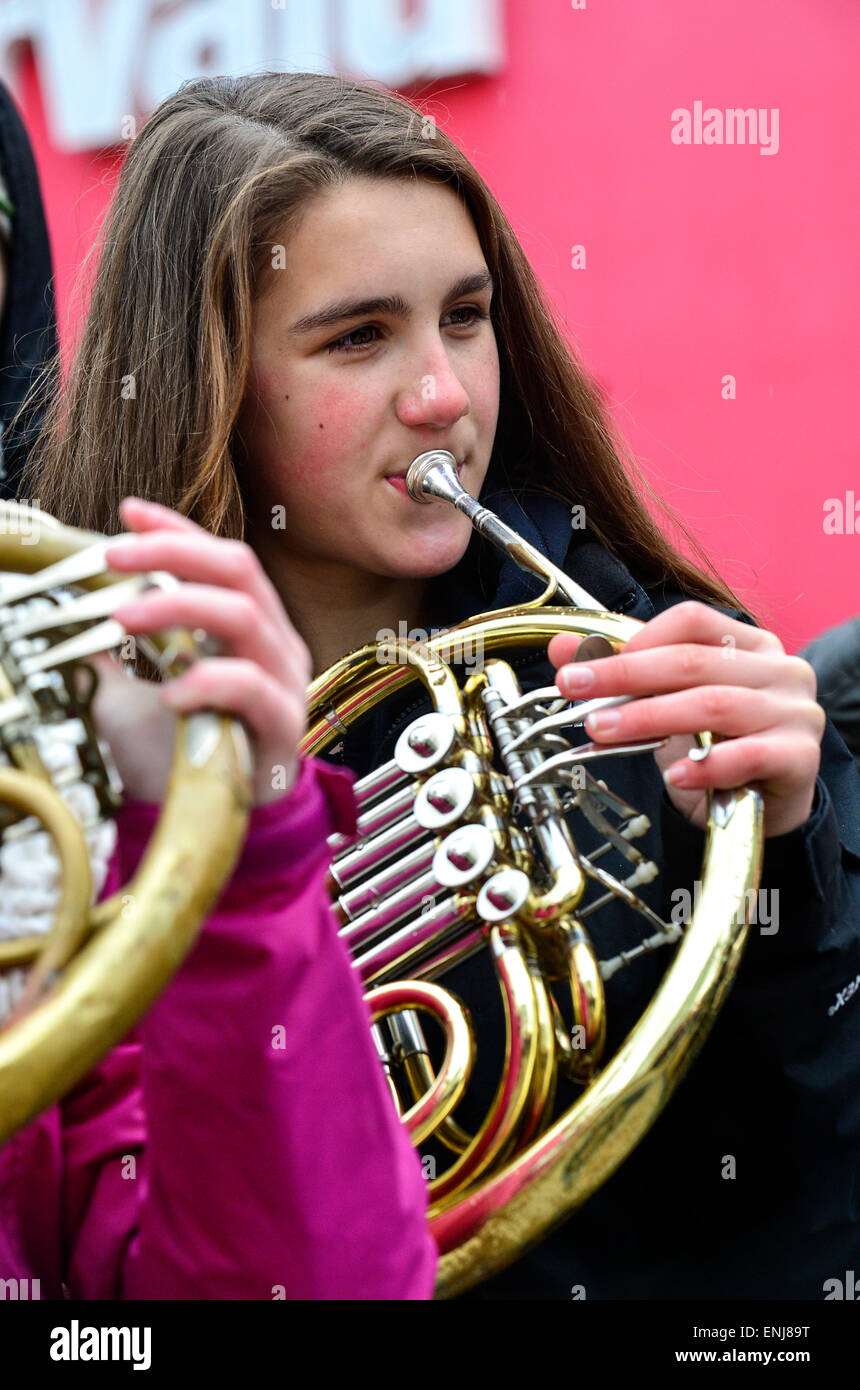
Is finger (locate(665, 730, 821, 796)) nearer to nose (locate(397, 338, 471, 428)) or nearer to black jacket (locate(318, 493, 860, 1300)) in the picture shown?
black jacket (locate(318, 493, 860, 1300))

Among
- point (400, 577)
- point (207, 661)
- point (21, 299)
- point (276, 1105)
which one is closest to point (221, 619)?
point (207, 661)

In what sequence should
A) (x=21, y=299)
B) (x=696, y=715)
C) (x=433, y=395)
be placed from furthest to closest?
(x=21, y=299) < (x=433, y=395) < (x=696, y=715)

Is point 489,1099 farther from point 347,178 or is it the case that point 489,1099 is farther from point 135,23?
point 135,23

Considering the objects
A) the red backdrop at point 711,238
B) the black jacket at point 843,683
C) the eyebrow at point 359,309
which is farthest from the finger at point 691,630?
the red backdrop at point 711,238

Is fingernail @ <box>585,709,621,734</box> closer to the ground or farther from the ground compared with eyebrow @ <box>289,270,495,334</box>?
closer to the ground

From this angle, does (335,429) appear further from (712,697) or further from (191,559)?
(191,559)

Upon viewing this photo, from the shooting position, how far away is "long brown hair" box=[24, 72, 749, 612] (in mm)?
1302

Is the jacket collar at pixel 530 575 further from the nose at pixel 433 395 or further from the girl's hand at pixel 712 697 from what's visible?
the girl's hand at pixel 712 697

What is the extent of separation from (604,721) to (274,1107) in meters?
0.37

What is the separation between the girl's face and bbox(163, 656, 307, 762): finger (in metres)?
0.69

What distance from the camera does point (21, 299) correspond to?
156 cm

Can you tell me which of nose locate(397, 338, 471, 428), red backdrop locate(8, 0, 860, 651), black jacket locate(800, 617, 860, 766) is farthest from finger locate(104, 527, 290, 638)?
red backdrop locate(8, 0, 860, 651)
